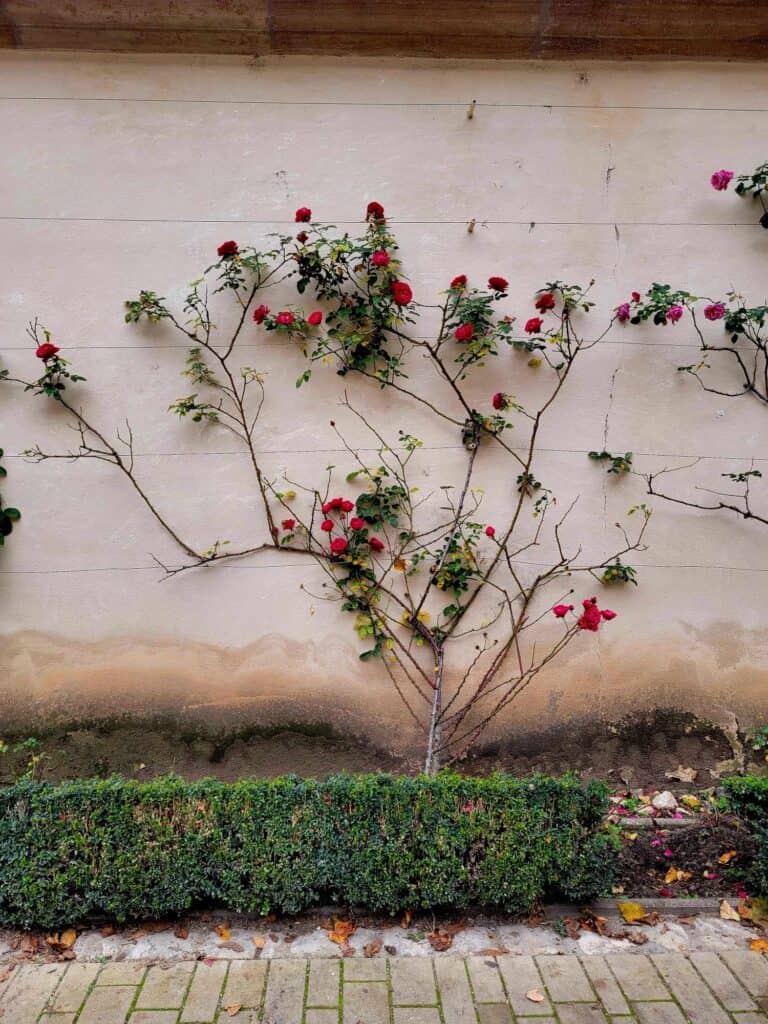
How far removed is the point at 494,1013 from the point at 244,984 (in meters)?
0.86

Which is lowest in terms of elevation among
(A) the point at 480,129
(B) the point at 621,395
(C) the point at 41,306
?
(B) the point at 621,395

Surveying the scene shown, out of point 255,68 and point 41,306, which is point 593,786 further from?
point 255,68

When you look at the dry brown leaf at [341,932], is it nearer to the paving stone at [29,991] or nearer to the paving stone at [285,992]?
the paving stone at [285,992]

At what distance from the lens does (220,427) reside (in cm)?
346

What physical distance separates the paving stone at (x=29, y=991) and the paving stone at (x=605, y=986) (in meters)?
1.87

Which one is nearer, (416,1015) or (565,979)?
(416,1015)

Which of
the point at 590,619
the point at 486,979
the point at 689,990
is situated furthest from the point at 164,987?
the point at 590,619

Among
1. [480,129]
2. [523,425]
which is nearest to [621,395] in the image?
[523,425]

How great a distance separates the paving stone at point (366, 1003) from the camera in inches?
81.4

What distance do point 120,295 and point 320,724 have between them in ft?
8.41

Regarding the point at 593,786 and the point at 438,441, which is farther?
the point at 438,441

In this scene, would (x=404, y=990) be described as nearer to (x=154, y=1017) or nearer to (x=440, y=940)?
(x=440, y=940)

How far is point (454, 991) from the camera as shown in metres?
2.18

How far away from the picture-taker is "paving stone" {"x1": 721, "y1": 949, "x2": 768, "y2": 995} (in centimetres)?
221
